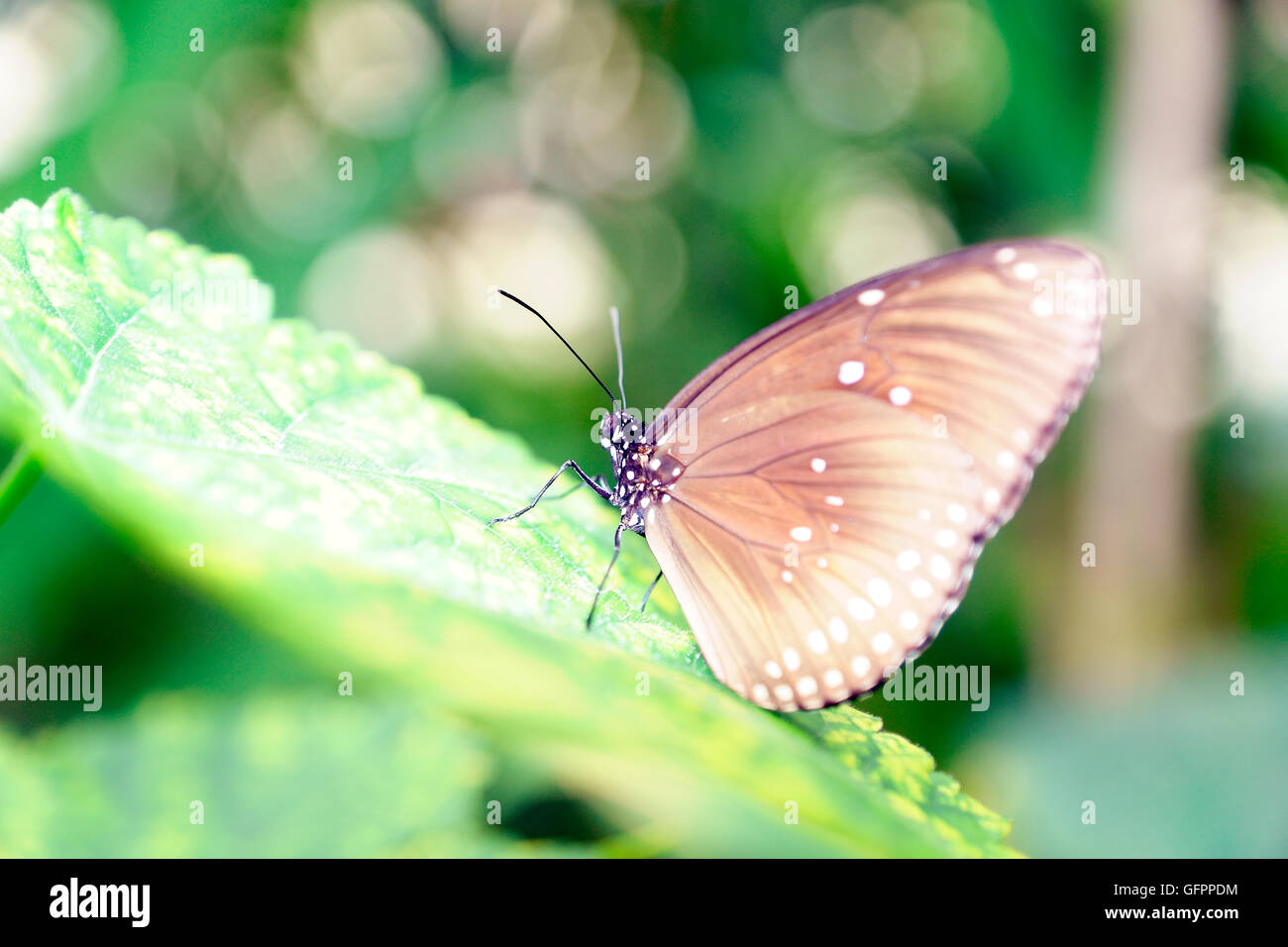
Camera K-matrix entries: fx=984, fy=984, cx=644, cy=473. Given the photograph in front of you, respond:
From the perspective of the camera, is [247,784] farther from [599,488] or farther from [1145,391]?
[1145,391]

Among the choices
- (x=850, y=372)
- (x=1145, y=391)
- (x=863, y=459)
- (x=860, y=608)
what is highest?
(x=1145, y=391)

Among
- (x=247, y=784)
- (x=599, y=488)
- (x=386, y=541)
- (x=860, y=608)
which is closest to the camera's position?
(x=386, y=541)

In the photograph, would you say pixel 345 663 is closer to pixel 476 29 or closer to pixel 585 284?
pixel 476 29

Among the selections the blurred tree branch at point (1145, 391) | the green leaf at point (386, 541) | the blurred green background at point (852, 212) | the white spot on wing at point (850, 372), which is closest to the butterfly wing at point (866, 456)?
the white spot on wing at point (850, 372)

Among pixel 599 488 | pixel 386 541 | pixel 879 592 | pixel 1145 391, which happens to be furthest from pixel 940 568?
pixel 1145 391

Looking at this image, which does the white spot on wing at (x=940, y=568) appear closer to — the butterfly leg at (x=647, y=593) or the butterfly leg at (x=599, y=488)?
the butterfly leg at (x=647, y=593)

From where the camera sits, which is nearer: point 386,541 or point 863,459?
point 386,541

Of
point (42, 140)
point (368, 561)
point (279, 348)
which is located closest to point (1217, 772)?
point (279, 348)

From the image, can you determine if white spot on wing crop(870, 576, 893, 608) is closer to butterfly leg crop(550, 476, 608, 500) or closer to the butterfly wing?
the butterfly wing
